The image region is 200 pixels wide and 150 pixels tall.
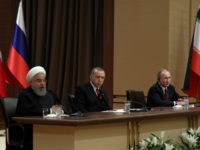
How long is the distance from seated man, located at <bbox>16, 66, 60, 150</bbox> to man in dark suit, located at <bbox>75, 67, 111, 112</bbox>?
29.7 inches

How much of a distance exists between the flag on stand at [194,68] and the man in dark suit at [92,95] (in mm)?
2621

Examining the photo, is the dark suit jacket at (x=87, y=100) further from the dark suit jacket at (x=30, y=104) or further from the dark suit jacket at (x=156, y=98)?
the dark suit jacket at (x=156, y=98)

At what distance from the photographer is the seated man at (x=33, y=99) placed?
16.8ft

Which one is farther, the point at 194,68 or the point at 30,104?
the point at 194,68

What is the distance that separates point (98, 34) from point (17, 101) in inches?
195

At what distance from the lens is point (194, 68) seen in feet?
27.7

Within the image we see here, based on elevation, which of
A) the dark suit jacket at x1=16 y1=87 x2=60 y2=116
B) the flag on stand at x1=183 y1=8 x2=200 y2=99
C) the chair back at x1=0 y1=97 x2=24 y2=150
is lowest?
the chair back at x1=0 y1=97 x2=24 y2=150

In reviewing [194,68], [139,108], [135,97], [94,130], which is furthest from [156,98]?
[94,130]

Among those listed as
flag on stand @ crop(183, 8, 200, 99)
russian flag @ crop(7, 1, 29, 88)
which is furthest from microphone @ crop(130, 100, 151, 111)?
flag on stand @ crop(183, 8, 200, 99)

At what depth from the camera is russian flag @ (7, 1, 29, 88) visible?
285 inches

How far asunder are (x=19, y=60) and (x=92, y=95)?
1612 millimetres

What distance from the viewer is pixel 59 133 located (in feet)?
13.5

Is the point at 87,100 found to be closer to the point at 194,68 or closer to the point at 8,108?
the point at 8,108

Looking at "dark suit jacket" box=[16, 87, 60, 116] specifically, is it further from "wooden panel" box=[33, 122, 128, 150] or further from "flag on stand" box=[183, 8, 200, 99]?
"flag on stand" box=[183, 8, 200, 99]
